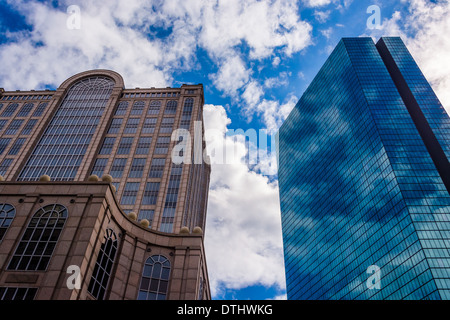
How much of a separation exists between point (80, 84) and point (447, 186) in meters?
107

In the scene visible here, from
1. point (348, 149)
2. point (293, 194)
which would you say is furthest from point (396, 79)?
point (293, 194)

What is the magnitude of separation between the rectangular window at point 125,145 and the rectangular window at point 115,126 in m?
4.49

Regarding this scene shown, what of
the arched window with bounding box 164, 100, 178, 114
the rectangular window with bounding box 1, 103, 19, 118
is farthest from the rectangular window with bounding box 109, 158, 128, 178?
the rectangular window with bounding box 1, 103, 19, 118

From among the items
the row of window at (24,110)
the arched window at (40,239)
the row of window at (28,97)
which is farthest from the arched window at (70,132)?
the arched window at (40,239)

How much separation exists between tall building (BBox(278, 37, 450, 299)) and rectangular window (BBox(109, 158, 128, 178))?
207 ft

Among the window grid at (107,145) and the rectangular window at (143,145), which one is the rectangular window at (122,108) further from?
the rectangular window at (143,145)

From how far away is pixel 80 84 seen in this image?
358 feet

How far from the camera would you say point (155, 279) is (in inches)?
1139

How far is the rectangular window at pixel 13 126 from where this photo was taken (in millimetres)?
94269

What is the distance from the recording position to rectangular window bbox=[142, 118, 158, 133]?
3637 inches

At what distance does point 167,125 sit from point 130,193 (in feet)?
75.8

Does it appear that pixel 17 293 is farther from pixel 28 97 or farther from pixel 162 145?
pixel 28 97

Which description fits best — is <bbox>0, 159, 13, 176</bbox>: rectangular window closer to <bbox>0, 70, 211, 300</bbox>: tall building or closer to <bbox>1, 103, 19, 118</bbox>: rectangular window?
<bbox>0, 70, 211, 300</bbox>: tall building
